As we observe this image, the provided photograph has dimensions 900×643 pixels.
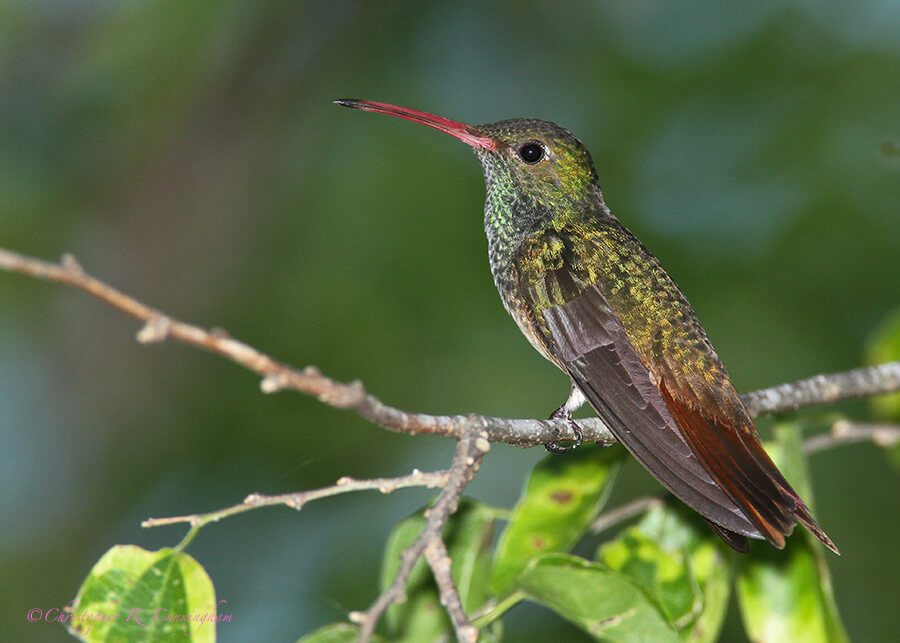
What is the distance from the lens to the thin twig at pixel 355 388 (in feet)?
3.66

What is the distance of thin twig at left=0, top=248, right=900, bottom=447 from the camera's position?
3.66 feet

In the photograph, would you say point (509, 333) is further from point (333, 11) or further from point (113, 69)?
point (113, 69)

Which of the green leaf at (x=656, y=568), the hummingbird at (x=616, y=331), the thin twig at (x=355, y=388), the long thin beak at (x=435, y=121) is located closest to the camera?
the thin twig at (x=355, y=388)

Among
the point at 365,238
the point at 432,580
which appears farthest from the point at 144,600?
the point at 365,238

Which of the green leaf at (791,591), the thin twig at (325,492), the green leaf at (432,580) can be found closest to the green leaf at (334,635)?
the green leaf at (432,580)

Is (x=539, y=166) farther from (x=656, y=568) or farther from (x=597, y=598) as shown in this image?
(x=597, y=598)

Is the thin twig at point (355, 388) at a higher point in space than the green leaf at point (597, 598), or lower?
higher

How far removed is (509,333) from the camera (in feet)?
19.4

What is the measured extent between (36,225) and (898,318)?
4742 mm

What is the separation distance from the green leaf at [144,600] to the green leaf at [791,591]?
1.52 m

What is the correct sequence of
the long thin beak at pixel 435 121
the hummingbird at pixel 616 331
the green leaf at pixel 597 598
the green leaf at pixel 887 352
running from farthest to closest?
the green leaf at pixel 887 352 < the long thin beak at pixel 435 121 < the hummingbird at pixel 616 331 < the green leaf at pixel 597 598

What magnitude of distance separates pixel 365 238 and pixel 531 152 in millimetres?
3061

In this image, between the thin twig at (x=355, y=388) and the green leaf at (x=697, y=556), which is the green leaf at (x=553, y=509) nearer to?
the thin twig at (x=355, y=388)

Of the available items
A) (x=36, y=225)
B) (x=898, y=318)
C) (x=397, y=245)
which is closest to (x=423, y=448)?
(x=397, y=245)
